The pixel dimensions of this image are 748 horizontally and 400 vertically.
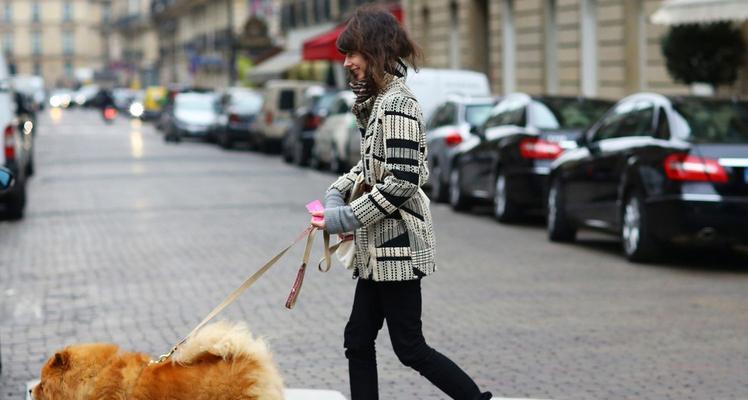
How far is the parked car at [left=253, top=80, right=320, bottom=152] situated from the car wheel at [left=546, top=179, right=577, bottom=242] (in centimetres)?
1954

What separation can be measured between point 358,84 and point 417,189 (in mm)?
448

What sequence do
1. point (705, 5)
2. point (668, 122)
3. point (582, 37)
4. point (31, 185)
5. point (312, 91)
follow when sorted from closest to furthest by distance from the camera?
point (668, 122), point (705, 5), point (31, 185), point (582, 37), point (312, 91)

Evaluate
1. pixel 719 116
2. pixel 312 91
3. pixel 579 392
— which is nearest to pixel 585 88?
pixel 312 91

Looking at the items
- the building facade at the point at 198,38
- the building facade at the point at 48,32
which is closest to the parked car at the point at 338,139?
the building facade at the point at 198,38

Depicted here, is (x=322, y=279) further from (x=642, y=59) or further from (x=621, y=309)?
(x=642, y=59)

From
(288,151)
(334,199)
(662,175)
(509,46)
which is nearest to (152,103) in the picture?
(509,46)

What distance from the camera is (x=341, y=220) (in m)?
5.71

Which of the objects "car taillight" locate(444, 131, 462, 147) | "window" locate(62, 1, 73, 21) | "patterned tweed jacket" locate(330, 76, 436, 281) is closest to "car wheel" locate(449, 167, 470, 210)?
"car taillight" locate(444, 131, 462, 147)

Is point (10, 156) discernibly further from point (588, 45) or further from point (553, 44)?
point (553, 44)

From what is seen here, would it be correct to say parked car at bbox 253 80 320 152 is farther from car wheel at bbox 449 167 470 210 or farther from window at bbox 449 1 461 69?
car wheel at bbox 449 167 470 210

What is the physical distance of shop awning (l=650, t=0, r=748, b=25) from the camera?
19781mm

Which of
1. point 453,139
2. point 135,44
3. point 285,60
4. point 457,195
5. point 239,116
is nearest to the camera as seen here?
point 457,195

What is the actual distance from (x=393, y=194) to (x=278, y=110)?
103 ft

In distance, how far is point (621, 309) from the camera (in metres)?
10.7
